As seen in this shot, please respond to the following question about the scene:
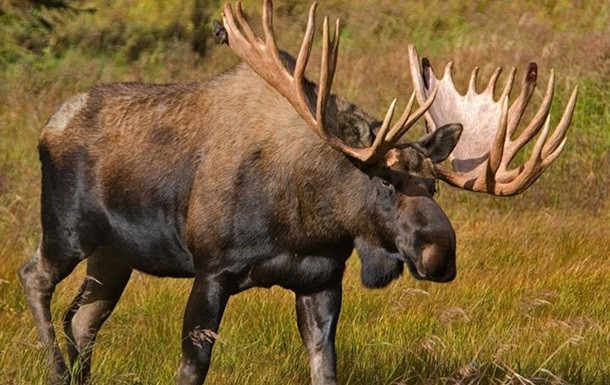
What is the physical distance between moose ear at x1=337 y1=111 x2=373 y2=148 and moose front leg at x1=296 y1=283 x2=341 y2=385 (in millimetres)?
736

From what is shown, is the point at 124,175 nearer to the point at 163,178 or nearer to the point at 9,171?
the point at 163,178

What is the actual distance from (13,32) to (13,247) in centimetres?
800

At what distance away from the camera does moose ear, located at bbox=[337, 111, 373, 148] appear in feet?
18.9

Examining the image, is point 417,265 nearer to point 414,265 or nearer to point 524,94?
point 414,265

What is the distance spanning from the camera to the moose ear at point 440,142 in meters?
5.76

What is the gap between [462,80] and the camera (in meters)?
14.5

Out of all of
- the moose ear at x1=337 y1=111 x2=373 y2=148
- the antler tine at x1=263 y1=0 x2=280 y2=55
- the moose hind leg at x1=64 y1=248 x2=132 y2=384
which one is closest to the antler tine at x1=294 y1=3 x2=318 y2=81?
the antler tine at x1=263 y1=0 x2=280 y2=55

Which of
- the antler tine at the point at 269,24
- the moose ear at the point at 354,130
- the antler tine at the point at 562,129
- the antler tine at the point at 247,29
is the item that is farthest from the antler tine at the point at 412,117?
the antler tine at the point at 247,29

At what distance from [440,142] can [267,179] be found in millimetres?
695

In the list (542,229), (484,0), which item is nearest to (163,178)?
(542,229)

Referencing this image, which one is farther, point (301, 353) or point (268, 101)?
point (301, 353)

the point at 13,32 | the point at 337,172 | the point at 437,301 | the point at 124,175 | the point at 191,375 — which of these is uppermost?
Answer: the point at 337,172

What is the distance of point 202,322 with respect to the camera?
20.1 feet

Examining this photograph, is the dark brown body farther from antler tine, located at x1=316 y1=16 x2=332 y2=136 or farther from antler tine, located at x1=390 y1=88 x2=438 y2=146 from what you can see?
antler tine, located at x1=390 y1=88 x2=438 y2=146
